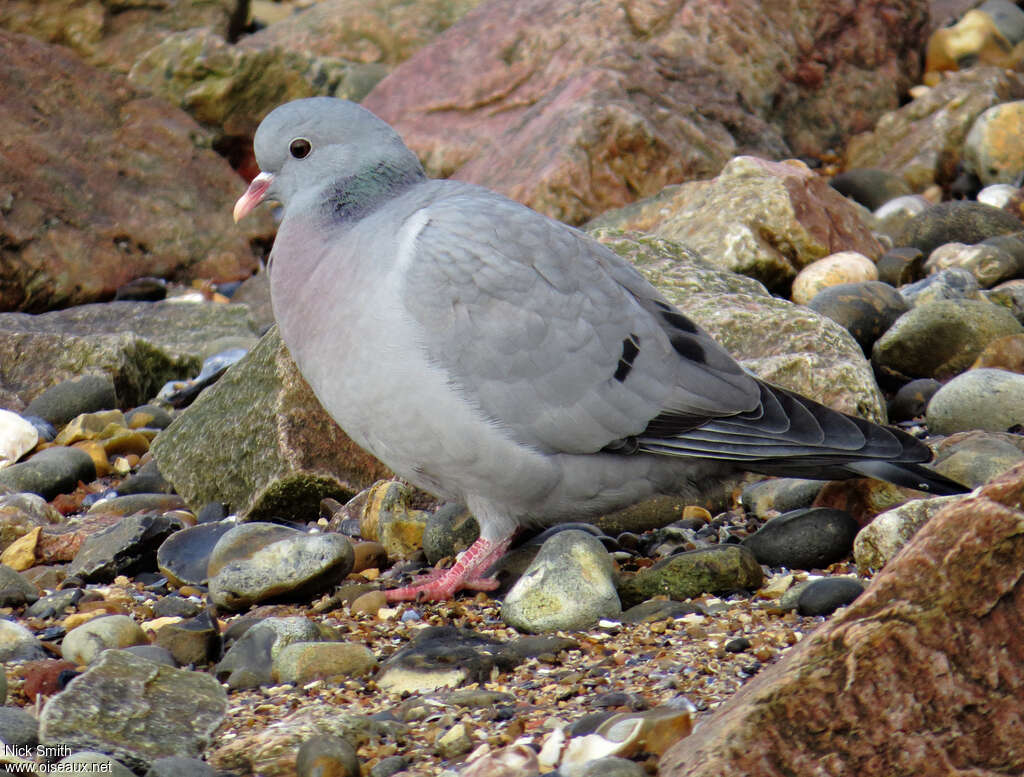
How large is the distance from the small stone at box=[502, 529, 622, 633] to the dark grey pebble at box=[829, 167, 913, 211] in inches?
220

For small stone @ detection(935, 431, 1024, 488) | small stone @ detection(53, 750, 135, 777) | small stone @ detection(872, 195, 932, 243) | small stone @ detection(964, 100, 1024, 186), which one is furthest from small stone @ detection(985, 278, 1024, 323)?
small stone @ detection(53, 750, 135, 777)

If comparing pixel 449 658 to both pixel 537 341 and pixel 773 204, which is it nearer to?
pixel 537 341

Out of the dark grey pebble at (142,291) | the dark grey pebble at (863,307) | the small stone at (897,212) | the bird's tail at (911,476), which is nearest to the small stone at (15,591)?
the bird's tail at (911,476)

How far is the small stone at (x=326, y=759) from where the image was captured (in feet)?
9.32

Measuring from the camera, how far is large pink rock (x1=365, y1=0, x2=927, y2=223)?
8289 mm

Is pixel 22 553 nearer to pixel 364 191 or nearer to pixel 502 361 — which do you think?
pixel 364 191

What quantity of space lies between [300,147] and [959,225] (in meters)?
4.43

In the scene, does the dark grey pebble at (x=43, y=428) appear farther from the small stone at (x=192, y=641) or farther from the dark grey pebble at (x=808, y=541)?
the dark grey pebble at (x=808, y=541)

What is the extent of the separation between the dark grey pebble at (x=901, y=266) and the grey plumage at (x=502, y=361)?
289cm

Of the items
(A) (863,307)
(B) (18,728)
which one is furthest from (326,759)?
(A) (863,307)

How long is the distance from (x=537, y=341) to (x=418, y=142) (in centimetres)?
564

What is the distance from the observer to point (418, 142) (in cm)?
944

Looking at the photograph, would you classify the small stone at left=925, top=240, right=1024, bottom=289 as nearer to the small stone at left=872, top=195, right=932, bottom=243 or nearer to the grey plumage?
the small stone at left=872, top=195, right=932, bottom=243

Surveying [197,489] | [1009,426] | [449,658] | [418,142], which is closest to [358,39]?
[418,142]
